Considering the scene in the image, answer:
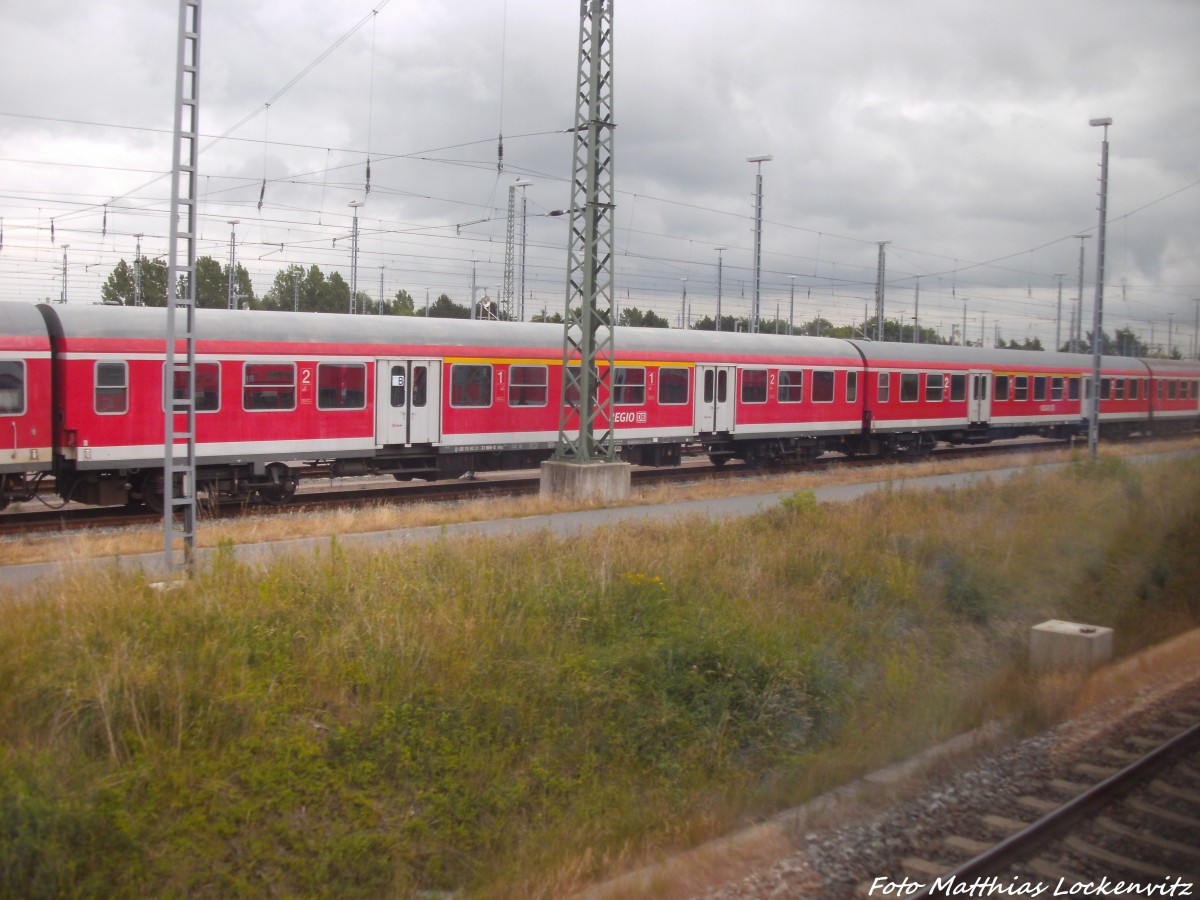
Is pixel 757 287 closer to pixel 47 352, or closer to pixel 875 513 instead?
pixel 875 513

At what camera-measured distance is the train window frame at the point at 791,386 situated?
90.5 ft

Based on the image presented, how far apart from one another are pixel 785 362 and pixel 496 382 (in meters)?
9.47

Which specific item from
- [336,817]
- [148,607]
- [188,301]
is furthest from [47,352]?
[336,817]

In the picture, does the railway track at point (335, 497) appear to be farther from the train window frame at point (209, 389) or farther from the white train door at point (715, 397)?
the train window frame at point (209, 389)

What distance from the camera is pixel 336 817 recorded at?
5.93 meters

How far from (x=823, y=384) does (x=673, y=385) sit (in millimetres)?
6092

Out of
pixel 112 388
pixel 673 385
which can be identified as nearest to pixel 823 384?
pixel 673 385

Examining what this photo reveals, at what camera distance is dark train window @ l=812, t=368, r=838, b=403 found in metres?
28.5

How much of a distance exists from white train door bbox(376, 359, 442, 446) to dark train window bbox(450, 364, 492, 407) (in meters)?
0.36

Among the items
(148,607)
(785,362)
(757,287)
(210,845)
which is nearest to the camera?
(210,845)

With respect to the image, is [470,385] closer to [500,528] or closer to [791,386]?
[500,528]

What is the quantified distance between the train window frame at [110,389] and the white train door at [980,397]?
2611cm

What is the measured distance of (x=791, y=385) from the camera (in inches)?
1097

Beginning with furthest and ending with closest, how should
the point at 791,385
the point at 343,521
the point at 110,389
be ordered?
the point at 791,385
the point at 110,389
the point at 343,521
